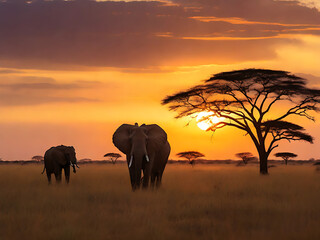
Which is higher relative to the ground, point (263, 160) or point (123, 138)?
point (123, 138)

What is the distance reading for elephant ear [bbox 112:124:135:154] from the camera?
57.9 feet

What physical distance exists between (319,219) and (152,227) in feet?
13.1

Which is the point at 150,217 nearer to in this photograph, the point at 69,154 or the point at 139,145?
the point at 139,145

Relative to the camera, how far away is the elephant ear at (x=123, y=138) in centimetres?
1764

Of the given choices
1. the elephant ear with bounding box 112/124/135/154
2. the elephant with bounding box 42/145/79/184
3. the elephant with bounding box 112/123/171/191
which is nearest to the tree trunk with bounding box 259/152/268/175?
the elephant with bounding box 42/145/79/184

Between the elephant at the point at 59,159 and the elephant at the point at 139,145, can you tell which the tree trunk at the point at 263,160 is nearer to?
the elephant at the point at 59,159

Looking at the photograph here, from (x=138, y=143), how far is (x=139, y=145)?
0.26ft

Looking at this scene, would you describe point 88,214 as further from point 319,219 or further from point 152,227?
point 319,219

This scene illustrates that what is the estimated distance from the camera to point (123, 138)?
17.8 m

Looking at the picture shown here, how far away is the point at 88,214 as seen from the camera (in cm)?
1237

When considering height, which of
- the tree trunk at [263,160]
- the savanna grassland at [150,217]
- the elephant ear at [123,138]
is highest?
the elephant ear at [123,138]

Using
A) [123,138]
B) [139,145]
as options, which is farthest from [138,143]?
[123,138]

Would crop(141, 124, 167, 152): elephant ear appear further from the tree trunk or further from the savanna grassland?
the tree trunk

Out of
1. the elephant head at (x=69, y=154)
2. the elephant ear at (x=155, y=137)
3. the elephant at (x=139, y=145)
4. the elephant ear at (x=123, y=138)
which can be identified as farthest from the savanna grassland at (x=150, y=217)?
the elephant head at (x=69, y=154)
